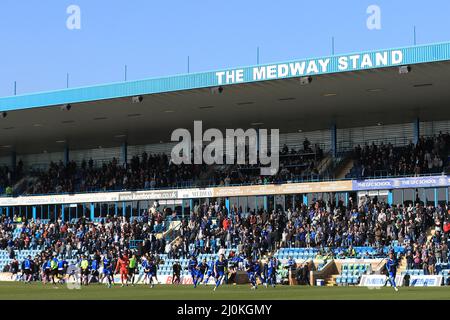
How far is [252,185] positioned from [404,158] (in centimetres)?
938

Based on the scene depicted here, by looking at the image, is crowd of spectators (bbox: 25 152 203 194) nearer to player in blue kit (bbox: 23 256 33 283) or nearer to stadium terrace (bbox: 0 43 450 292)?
stadium terrace (bbox: 0 43 450 292)

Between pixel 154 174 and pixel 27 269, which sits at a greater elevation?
pixel 154 174

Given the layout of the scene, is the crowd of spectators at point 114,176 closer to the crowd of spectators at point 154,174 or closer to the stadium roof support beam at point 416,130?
the crowd of spectators at point 154,174

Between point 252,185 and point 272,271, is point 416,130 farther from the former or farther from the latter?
point 272,271

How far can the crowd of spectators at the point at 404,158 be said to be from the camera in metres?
49.0

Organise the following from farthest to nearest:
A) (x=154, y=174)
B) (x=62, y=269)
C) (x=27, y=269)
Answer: (x=154, y=174), (x=27, y=269), (x=62, y=269)

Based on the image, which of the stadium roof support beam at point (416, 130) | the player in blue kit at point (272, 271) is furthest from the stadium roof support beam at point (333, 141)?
the player in blue kit at point (272, 271)

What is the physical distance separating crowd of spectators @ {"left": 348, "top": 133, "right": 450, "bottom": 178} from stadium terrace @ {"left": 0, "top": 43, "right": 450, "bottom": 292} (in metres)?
0.10

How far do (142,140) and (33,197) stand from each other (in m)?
9.05

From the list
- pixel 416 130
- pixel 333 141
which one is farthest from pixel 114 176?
pixel 416 130

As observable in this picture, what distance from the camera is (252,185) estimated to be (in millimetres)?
54438

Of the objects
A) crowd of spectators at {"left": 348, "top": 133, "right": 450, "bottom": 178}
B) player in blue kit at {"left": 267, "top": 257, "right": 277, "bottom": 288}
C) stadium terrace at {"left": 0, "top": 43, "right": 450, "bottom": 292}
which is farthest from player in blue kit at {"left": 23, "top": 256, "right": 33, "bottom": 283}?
crowd of spectators at {"left": 348, "top": 133, "right": 450, "bottom": 178}

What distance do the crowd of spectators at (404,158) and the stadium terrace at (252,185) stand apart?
3.8 inches
